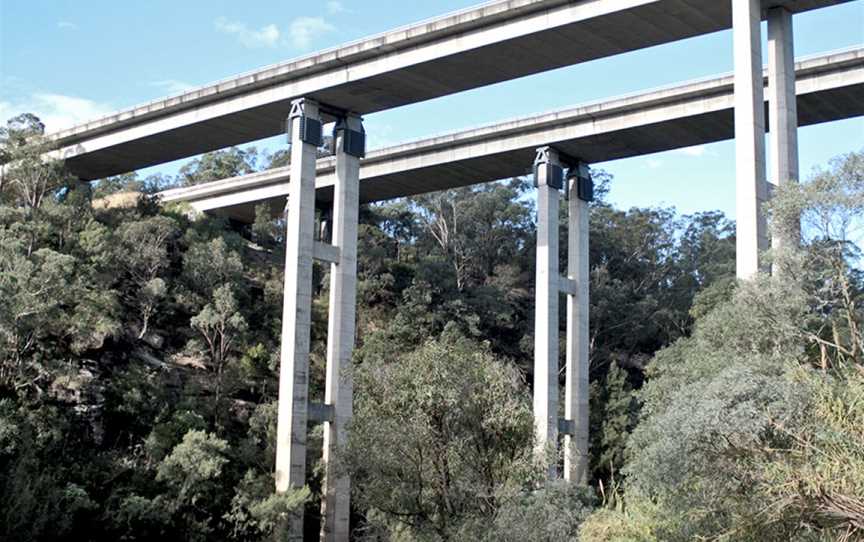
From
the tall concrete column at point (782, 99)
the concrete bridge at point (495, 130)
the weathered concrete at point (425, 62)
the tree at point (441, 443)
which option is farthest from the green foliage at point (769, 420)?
the weathered concrete at point (425, 62)

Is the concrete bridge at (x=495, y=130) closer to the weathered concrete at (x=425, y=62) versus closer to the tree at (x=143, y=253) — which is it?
the weathered concrete at (x=425, y=62)

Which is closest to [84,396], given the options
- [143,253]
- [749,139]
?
[143,253]

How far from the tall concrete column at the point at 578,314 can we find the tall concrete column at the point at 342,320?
25.5 ft

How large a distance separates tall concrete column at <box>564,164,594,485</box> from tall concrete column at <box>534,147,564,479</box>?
Answer: 1.11m

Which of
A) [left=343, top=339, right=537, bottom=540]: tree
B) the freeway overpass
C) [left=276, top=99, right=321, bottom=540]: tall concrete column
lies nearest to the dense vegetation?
[left=343, top=339, right=537, bottom=540]: tree

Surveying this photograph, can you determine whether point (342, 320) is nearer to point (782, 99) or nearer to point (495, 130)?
point (495, 130)

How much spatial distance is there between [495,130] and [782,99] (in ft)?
39.9

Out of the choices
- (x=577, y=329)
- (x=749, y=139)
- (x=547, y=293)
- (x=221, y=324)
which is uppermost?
(x=749, y=139)

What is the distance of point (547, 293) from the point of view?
34594mm

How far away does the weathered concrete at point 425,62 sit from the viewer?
2691cm

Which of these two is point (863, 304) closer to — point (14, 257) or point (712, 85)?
point (712, 85)

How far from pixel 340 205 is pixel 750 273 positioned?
1325 centimetres

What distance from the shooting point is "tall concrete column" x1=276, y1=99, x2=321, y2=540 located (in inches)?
1161

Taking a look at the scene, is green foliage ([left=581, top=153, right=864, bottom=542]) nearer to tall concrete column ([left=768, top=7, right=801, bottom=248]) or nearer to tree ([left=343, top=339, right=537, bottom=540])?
tree ([left=343, top=339, right=537, bottom=540])
